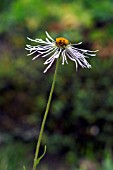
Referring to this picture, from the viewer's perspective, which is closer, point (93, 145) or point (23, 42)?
point (93, 145)

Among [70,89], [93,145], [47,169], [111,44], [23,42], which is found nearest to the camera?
[47,169]

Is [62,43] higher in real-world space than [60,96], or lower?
lower

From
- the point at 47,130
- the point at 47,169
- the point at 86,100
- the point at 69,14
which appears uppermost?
the point at 69,14

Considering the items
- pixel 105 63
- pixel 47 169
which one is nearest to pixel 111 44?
pixel 105 63

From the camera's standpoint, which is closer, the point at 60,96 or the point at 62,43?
the point at 62,43

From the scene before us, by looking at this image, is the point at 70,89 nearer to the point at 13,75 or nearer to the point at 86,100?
the point at 86,100

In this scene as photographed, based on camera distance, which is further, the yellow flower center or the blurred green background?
the blurred green background

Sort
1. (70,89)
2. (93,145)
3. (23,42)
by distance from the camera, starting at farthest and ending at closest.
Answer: (23,42) → (70,89) → (93,145)

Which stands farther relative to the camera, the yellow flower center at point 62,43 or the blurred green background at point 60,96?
the blurred green background at point 60,96
